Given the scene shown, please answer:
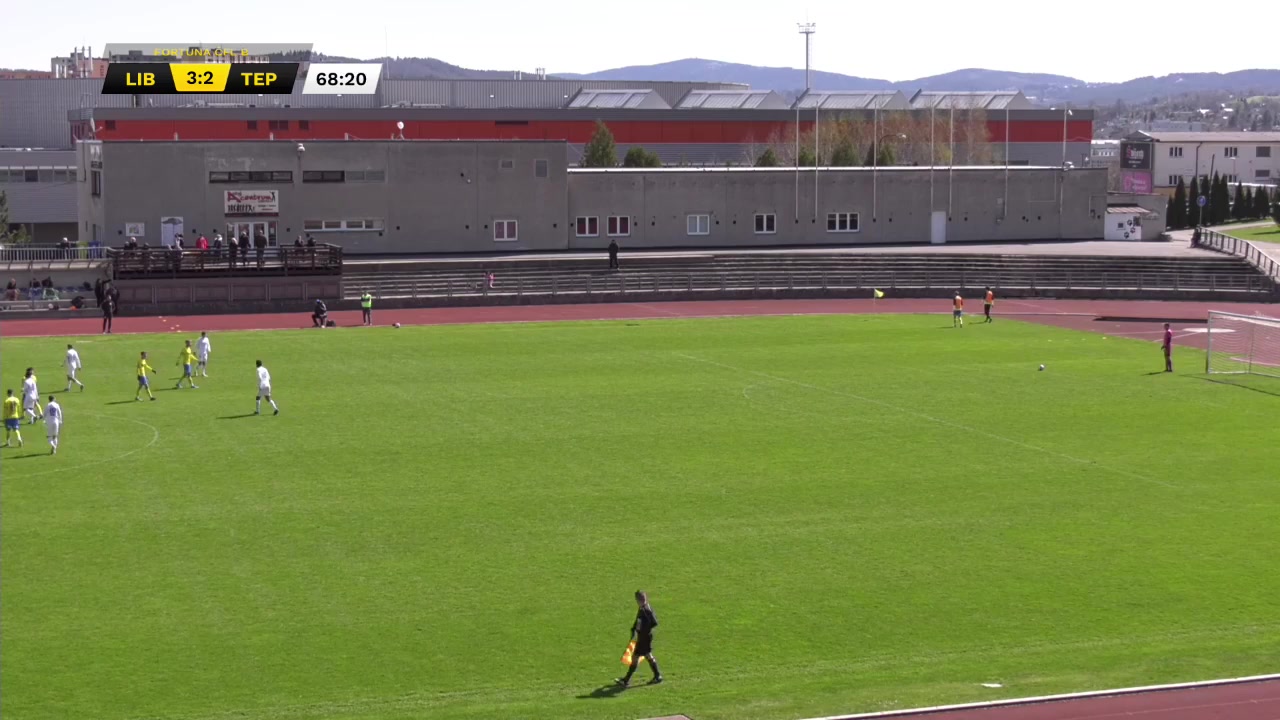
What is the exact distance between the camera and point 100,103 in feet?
380

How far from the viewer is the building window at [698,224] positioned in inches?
3130

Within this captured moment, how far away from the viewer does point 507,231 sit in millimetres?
76250

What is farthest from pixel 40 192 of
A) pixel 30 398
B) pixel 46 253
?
pixel 30 398

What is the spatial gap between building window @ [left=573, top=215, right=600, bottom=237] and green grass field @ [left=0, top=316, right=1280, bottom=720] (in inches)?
1323

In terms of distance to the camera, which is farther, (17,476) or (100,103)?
(100,103)

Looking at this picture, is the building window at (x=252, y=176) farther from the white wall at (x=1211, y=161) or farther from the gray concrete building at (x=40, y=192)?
the white wall at (x=1211, y=161)

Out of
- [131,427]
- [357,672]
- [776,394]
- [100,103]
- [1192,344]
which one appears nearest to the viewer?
[357,672]

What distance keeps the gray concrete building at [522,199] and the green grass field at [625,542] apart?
2736 cm

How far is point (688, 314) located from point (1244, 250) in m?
32.7

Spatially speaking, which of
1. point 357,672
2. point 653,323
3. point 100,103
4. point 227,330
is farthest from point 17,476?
point 100,103

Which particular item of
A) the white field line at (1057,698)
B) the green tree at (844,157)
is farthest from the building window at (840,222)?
the white field line at (1057,698)

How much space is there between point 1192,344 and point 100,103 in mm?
92109

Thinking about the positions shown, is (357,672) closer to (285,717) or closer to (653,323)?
(285,717)

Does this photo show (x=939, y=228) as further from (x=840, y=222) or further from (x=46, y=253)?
(x=46, y=253)
